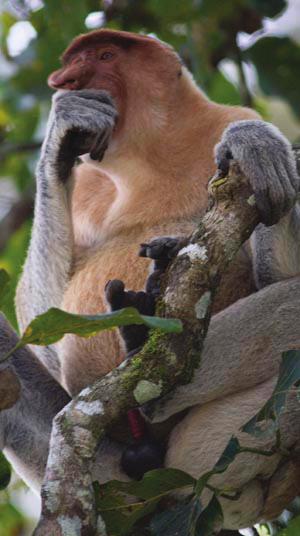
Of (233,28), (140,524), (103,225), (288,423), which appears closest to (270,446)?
(288,423)

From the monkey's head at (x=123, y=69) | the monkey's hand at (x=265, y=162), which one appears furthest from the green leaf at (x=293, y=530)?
the monkey's head at (x=123, y=69)

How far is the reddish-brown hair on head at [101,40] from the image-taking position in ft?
13.6

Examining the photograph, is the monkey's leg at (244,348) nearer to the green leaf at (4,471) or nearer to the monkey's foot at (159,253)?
the monkey's foot at (159,253)

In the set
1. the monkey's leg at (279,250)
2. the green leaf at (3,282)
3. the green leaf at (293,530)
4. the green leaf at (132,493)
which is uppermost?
the green leaf at (3,282)

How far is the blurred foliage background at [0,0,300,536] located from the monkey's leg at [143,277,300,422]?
7.42 ft

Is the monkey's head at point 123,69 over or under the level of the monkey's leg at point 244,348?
over

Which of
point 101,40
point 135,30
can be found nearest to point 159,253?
point 101,40

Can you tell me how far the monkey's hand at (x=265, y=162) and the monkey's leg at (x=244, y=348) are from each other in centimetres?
44

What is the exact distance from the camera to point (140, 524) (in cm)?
326

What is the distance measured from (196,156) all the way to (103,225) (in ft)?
1.65

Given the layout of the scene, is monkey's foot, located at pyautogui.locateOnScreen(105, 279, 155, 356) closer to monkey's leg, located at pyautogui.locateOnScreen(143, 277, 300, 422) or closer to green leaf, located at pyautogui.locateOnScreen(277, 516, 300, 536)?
monkey's leg, located at pyautogui.locateOnScreen(143, 277, 300, 422)

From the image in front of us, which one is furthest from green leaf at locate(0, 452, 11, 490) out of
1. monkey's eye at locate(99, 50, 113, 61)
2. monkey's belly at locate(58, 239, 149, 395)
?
monkey's eye at locate(99, 50, 113, 61)

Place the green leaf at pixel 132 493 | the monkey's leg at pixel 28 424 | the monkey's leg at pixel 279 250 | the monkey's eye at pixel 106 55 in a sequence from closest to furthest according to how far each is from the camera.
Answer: the green leaf at pixel 132 493 → the monkey's leg at pixel 279 250 → the monkey's leg at pixel 28 424 → the monkey's eye at pixel 106 55

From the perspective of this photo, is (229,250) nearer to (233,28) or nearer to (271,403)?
(271,403)
